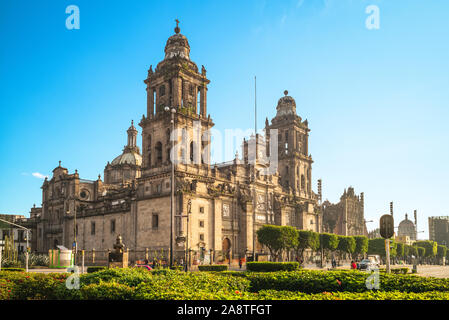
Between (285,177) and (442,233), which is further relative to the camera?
(442,233)

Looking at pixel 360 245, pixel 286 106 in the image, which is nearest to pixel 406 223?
pixel 360 245

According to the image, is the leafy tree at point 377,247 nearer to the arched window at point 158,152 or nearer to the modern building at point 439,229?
the arched window at point 158,152

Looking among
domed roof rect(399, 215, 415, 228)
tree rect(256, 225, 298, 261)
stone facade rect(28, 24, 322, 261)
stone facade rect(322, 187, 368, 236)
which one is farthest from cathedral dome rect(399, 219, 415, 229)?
tree rect(256, 225, 298, 261)

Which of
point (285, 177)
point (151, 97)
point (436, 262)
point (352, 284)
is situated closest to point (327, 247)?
point (285, 177)

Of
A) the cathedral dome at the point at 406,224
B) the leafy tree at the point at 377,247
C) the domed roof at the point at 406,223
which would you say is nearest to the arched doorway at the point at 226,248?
the leafy tree at the point at 377,247

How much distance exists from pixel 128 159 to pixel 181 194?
37.6 metres

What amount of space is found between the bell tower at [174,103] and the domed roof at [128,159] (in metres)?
26.0

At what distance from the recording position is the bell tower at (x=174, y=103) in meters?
58.1

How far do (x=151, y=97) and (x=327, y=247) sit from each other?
3584 cm

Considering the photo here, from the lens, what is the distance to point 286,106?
85.8 metres

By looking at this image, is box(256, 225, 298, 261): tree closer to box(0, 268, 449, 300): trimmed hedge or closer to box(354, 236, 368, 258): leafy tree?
box(354, 236, 368, 258): leafy tree

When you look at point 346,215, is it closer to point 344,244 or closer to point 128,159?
point 344,244
